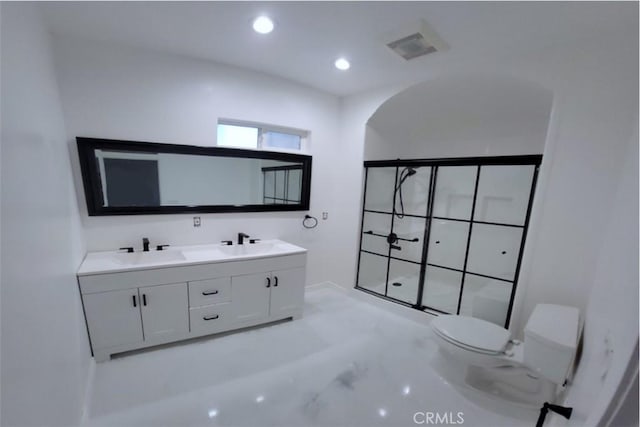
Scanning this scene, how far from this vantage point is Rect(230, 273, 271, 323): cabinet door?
7.41 feet

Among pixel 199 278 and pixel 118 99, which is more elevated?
pixel 118 99

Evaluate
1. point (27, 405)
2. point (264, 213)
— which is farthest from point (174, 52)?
point (27, 405)

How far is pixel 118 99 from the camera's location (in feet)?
6.78

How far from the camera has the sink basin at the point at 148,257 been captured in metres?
2.12

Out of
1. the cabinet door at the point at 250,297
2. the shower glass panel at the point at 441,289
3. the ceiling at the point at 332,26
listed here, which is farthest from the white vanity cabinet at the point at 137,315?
the shower glass panel at the point at 441,289

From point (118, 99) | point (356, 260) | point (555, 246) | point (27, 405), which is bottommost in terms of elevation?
point (356, 260)

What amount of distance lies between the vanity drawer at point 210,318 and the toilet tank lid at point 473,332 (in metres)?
1.75

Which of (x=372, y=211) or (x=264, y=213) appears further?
(x=372, y=211)

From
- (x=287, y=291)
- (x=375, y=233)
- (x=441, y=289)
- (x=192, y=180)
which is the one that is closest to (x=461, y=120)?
(x=375, y=233)

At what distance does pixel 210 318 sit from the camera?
217cm

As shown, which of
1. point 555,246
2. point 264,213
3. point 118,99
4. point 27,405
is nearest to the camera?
point 27,405

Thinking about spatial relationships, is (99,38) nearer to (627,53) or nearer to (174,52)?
(174,52)

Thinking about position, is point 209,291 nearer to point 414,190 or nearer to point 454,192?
point 414,190

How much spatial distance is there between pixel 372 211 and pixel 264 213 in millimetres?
1340
